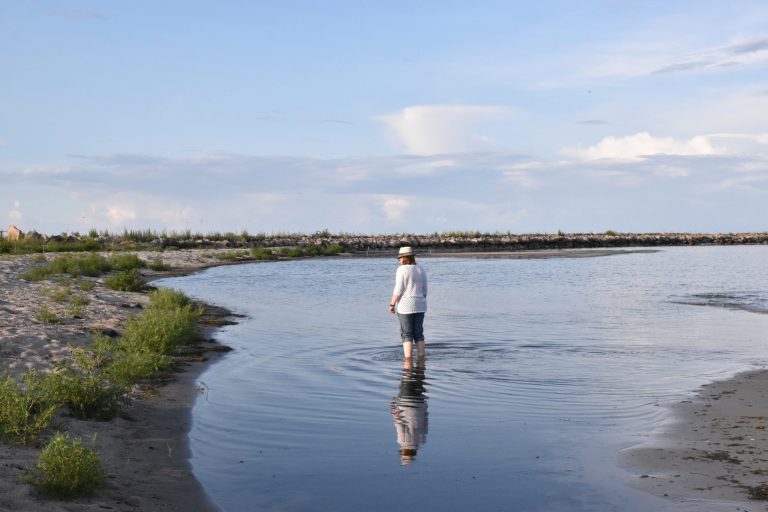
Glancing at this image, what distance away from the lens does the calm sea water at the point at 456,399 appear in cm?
756

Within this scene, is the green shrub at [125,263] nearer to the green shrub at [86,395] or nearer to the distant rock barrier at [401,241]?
the distant rock barrier at [401,241]

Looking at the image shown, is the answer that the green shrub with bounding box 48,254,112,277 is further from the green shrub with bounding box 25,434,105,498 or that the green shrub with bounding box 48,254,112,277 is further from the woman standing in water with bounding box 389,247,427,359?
the green shrub with bounding box 25,434,105,498

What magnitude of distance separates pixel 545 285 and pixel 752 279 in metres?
10.1

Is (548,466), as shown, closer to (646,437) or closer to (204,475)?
(646,437)

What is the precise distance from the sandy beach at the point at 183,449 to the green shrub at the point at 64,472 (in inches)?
3.8

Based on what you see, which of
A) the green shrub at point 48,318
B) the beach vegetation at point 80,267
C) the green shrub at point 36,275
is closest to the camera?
the green shrub at point 48,318

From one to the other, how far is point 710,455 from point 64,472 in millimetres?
6016

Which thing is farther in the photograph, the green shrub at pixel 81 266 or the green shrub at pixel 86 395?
the green shrub at pixel 81 266

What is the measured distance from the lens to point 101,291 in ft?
85.1

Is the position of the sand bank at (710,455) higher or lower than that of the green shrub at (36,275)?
lower

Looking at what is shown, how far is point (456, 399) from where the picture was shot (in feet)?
38.6

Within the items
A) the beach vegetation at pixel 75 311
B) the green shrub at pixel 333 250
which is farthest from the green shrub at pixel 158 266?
the beach vegetation at pixel 75 311

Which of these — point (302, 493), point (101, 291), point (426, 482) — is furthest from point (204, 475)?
point (101, 291)

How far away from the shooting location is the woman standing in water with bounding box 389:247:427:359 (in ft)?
49.4
